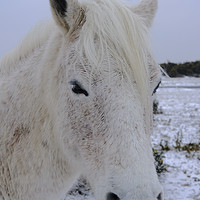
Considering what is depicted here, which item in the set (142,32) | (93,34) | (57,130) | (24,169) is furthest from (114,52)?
(24,169)

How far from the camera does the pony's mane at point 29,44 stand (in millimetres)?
2465

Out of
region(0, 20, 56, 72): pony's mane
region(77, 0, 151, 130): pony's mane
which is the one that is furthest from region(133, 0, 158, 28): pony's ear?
region(0, 20, 56, 72): pony's mane

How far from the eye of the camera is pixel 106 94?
1633 mm

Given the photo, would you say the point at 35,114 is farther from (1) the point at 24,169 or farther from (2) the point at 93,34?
(2) the point at 93,34

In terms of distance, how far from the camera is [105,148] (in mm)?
1605

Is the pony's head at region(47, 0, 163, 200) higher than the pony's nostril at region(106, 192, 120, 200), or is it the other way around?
the pony's head at region(47, 0, 163, 200)

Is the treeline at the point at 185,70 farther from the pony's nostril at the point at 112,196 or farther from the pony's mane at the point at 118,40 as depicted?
the pony's nostril at the point at 112,196

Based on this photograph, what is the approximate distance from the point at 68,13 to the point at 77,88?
1.98ft

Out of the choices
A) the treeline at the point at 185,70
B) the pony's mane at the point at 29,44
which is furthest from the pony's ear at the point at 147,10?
the treeline at the point at 185,70

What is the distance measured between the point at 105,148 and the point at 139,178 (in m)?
0.32

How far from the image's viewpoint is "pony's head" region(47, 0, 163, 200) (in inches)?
57.2

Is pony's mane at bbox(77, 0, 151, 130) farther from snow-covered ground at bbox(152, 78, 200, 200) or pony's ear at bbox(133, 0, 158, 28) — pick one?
snow-covered ground at bbox(152, 78, 200, 200)

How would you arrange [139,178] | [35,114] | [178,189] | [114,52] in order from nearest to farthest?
[139,178] < [114,52] < [35,114] < [178,189]

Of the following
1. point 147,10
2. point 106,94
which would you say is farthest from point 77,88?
point 147,10
